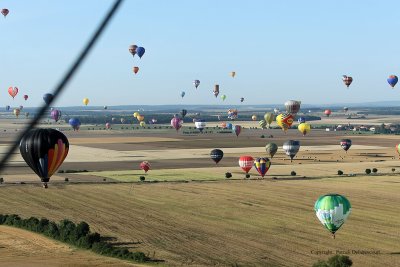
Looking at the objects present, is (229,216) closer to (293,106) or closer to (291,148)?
(291,148)

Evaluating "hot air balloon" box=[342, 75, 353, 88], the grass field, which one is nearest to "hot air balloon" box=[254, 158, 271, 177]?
the grass field

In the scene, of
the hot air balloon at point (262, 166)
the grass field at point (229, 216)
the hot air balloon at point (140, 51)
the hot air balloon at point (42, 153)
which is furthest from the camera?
the hot air balloon at point (140, 51)

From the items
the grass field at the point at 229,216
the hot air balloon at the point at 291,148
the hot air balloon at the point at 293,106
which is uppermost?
the hot air balloon at the point at 293,106

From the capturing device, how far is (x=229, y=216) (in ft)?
188

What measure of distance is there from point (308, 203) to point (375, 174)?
3157 cm

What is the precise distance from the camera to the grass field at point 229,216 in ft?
139

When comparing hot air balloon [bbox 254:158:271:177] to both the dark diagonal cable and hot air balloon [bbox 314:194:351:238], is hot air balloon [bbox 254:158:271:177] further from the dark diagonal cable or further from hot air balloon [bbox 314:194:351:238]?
the dark diagonal cable

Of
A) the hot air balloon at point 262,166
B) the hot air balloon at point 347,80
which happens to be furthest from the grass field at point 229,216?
the hot air balloon at point 347,80

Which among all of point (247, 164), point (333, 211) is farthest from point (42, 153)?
point (247, 164)

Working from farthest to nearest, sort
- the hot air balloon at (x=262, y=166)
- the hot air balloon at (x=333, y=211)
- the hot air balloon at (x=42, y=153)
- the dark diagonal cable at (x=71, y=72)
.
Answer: the hot air balloon at (x=262, y=166) < the hot air balloon at (x=333, y=211) < the hot air balloon at (x=42, y=153) < the dark diagonal cable at (x=71, y=72)

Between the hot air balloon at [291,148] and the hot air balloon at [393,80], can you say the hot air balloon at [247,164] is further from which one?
the hot air balloon at [393,80]

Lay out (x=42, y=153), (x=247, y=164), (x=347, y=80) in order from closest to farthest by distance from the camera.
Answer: (x=42, y=153), (x=247, y=164), (x=347, y=80)

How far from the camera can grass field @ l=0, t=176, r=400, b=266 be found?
42250 millimetres

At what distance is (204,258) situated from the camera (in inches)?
1590
